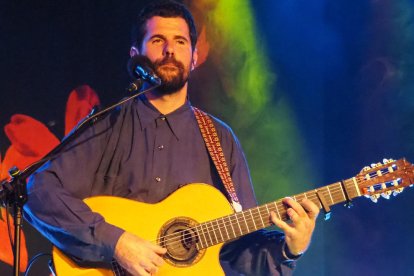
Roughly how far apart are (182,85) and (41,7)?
5.80 ft

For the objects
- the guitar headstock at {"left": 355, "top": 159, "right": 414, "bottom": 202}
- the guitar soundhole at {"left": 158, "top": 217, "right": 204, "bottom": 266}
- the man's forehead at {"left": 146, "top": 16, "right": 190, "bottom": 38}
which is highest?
the man's forehead at {"left": 146, "top": 16, "right": 190, "bottom": 38}

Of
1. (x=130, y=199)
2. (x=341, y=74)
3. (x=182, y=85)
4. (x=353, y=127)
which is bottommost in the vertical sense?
(x=130, y=199)

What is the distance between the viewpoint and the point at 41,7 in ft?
13.4

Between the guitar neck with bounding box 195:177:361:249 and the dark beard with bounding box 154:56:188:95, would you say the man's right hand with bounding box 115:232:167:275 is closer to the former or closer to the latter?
the guitar neck with bounding box 195:177:361:249

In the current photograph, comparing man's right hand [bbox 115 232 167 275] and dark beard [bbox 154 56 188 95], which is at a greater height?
dark beard [bbox 154 56 188 95]

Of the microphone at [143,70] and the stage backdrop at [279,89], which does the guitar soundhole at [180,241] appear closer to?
the microphone at [143,70]

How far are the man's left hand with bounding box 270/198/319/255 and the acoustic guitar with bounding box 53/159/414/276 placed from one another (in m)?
0.05

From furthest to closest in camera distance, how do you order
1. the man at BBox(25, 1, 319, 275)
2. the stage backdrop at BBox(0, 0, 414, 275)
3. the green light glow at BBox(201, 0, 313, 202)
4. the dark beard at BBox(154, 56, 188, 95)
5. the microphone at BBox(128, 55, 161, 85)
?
the green light glow at BBox(201, 0, 313, 202), the stage backdrop at BBox(0, 0, 414, 275), the dark beard at BBox(154, 56, 188, 95), the microphone at BBox(128, 55, 161, 85), the man at BBox(25, 1, 319, 275)

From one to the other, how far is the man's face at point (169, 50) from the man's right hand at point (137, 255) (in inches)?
Result: 37.9

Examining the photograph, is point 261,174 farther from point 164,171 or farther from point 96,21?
point 96,21

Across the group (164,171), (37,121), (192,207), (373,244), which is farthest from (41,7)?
(373,244)

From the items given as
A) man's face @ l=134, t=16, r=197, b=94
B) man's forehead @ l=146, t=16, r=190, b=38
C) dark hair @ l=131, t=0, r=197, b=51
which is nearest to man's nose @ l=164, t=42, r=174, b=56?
man's face @ l=134, t=16, r=197, b=94

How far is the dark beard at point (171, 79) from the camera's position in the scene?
114 inches

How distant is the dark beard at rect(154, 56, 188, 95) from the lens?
290 centimetres
